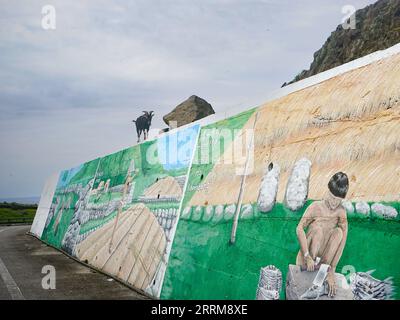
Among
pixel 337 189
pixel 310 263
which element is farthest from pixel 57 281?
pixel 337 189

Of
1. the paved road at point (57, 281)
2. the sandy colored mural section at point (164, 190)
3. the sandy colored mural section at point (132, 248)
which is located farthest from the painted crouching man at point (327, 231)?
the paved road at point (57, 281)

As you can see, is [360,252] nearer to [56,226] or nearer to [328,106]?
[328,106]

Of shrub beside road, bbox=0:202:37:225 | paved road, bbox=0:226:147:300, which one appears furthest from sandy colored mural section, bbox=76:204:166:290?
shrub beside road, bbox=0:202:37:225

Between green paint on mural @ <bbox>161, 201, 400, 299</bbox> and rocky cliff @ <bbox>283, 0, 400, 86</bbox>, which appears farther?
rocky cliff @ <bbox>283, 0, 400, 86</bbox>

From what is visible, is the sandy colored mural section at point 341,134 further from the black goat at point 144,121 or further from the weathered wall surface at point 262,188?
the black goat at point 144,121

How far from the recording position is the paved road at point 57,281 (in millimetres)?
10617

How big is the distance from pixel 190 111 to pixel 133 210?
18883 millimetres

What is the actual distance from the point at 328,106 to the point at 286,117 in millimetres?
1068

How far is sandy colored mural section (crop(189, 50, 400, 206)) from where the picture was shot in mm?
5883

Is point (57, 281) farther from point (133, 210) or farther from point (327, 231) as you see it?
point (327, 231)

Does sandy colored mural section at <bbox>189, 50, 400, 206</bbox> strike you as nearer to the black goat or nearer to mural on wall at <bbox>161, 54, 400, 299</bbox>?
mural on wall at <bbox>161, 54, 400, 299</bbox>

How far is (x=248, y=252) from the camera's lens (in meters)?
7.80

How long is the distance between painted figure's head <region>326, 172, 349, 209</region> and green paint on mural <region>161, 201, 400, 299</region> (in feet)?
1.11

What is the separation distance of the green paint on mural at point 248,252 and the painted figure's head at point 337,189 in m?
0.34
